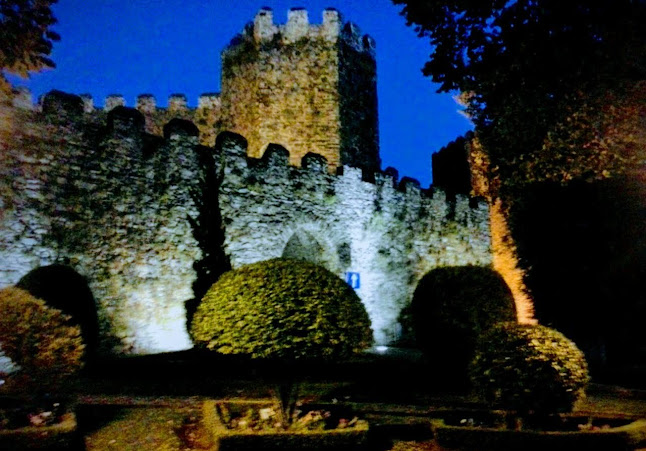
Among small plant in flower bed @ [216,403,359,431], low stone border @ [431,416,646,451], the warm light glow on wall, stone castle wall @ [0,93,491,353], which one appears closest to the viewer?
low stone border @ [431,416,646,451]

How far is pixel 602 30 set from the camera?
848 centimetres

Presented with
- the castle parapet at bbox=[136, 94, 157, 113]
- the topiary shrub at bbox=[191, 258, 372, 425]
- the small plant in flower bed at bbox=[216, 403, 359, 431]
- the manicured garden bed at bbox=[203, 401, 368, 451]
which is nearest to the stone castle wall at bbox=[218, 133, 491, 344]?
the topiary shrub at bbox=[191, 258, 372, 425]

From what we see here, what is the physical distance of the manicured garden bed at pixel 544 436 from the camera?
4.76 m

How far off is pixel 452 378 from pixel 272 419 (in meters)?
5.07

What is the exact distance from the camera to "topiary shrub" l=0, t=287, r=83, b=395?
5.45m

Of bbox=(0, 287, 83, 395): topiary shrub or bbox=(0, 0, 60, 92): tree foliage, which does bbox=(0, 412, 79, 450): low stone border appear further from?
bbox=(0, 0, 60, 92): tree foliage

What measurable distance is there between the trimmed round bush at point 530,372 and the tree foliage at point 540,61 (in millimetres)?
4979

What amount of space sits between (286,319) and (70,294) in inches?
197

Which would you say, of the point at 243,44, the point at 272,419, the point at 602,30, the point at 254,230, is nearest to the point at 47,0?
the point at 272,419

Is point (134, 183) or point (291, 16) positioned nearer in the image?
point (134, 183)

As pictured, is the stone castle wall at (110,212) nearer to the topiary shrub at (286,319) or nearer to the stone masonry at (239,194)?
the stone masonry at (239,194)

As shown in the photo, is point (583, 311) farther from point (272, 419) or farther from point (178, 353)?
point (272, 419)

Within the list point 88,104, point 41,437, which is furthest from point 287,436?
point 88,104

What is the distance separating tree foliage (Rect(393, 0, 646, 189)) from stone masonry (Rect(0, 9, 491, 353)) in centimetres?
401
